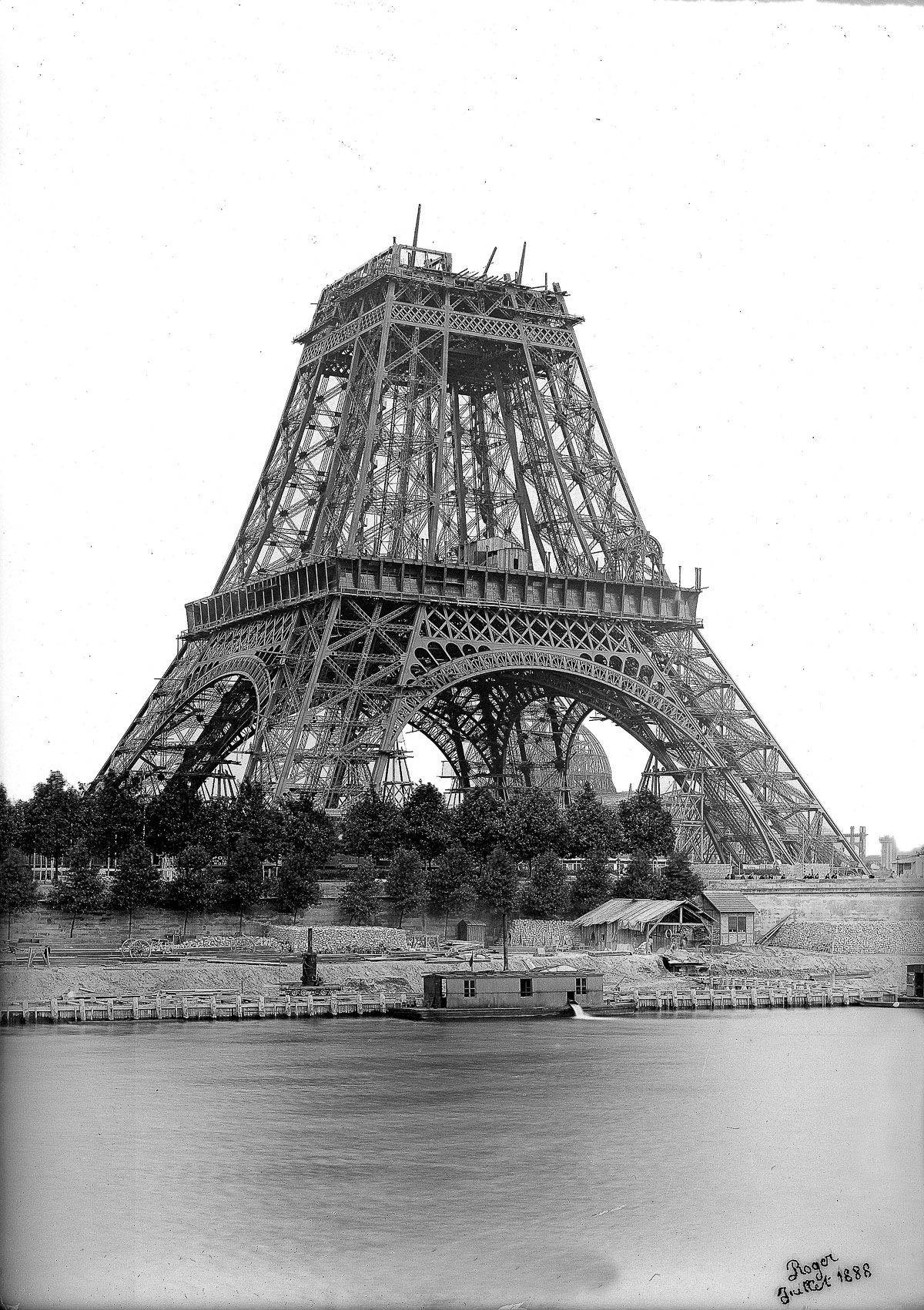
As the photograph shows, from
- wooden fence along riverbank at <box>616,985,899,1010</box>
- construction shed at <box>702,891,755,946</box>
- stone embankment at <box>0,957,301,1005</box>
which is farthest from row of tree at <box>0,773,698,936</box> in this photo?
wooden fence along riverbank at <box>616,985,899,1010</box>

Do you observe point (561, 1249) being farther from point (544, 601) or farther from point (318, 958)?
point (544, 601)

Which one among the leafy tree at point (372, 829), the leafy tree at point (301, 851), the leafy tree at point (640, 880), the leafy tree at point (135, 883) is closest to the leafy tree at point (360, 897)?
the leafy tree at point (301, 851)

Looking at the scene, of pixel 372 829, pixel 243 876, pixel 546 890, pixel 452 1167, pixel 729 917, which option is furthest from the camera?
pixel 546 890

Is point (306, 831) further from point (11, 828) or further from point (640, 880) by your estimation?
point (640, 880)

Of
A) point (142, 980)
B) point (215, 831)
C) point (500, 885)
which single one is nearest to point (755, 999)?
point (500, 885)

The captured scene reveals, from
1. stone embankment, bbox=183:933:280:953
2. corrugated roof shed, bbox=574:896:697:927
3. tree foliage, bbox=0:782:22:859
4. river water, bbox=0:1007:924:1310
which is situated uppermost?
tree foliage, bbox=0:782:22:859

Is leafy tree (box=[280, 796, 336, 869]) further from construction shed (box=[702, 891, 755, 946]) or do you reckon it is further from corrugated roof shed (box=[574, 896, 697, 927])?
construction shed (box=[702, 891, 755, 946])

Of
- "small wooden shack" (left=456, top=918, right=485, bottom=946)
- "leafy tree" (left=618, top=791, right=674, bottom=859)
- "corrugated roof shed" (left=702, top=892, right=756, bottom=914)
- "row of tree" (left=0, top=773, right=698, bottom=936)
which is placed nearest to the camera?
"row of tree" (left=0, top=773, right=698, bottom=936)
